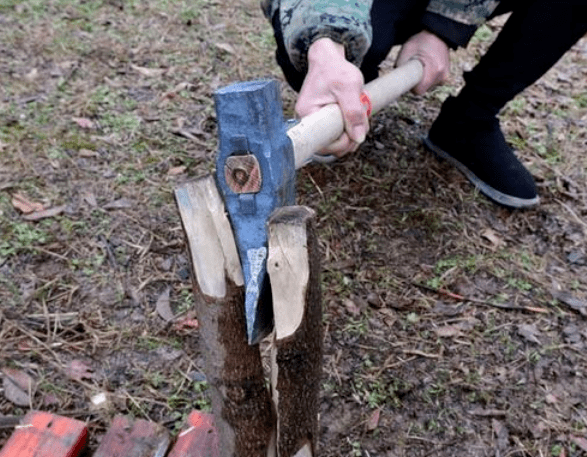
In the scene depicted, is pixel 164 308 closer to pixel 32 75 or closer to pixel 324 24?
pixel 324 24

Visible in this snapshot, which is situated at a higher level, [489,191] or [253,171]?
[253,171]

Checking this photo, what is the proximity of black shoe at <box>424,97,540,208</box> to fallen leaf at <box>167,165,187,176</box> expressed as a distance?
97 cm

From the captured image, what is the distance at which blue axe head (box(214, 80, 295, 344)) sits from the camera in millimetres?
1159

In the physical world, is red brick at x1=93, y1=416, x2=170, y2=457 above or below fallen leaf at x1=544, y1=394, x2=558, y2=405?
below

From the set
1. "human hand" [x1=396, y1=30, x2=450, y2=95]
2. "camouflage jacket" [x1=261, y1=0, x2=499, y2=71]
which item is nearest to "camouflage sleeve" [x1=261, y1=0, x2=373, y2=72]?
"camouflage jacket" [x1=261, y1=0, x2=499, y2=71]

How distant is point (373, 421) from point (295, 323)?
65 centimetres

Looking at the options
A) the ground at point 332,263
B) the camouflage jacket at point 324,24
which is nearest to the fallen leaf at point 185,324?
the ground at point 332,263

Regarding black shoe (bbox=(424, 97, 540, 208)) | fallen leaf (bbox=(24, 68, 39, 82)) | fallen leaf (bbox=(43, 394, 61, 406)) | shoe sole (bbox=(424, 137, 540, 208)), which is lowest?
fallen leaf (bbox=(24, 68, 39, 82))

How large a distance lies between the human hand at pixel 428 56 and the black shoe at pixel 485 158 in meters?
0.32

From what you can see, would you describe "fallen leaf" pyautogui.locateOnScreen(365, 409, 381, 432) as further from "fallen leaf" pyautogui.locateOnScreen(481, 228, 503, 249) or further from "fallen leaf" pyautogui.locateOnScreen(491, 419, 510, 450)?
"fallen leaf" pyautogui.locateOnScreen(481, 228, 503, 249)

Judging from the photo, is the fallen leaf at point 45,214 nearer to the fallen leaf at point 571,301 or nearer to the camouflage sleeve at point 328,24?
the camouflage sleeve at point 328,24

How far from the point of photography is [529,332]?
1.98 metres

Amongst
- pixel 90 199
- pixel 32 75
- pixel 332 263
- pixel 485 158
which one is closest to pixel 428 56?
pixel 485 158

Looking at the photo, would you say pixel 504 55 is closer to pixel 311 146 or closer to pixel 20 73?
pixel 311 146
